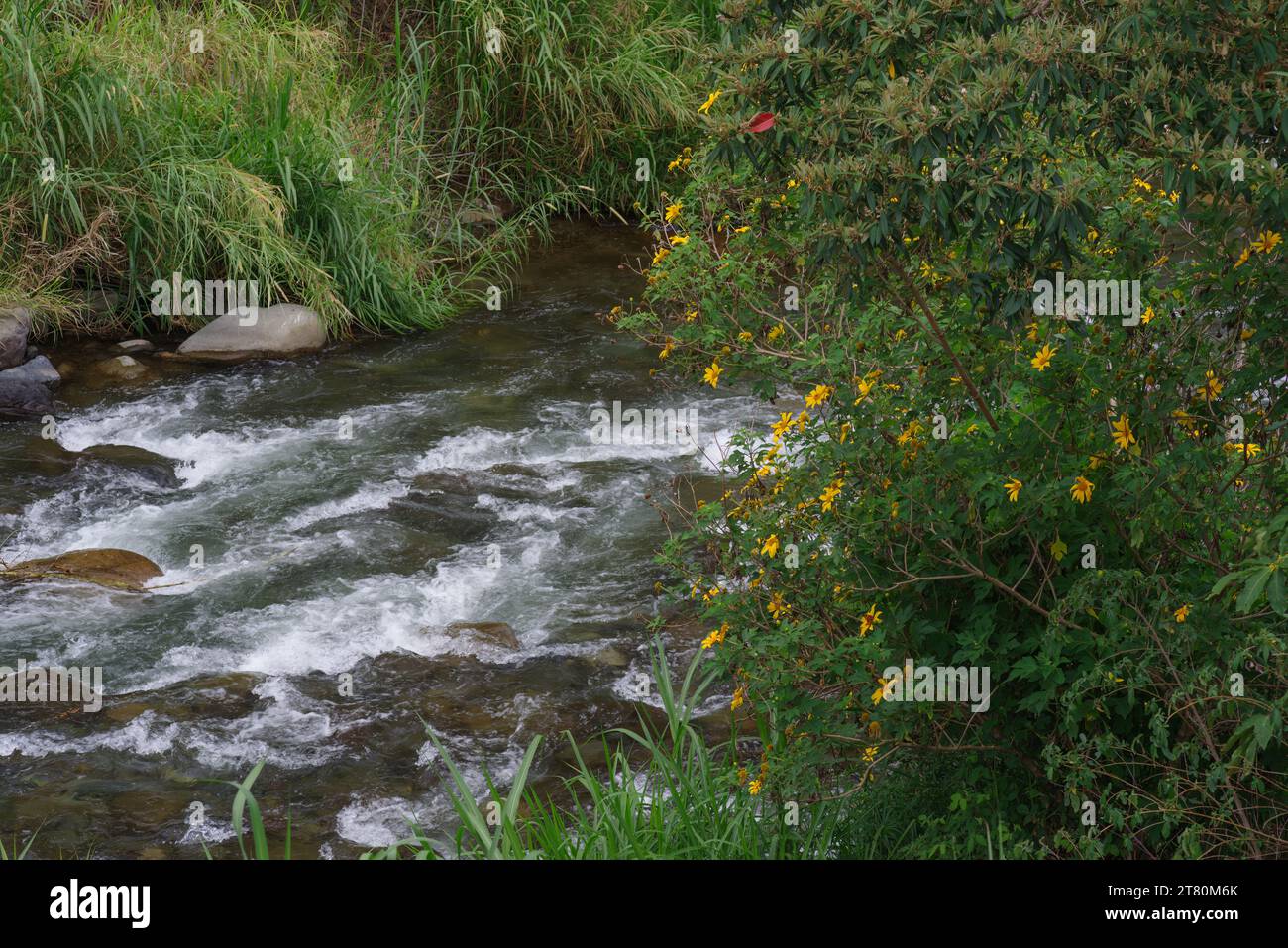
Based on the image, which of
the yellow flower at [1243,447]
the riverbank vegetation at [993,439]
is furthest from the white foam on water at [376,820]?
the yellow flower at [1243,447]

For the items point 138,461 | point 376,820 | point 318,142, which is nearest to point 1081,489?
point 376,820

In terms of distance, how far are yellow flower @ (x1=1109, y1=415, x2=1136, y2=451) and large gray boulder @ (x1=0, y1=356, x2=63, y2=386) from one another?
6774 millimetres

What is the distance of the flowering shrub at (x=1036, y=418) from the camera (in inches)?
111

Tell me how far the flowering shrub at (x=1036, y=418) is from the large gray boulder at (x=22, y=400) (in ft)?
18.6

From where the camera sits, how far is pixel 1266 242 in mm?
2846

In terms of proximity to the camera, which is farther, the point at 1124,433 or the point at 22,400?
the point at 22,400

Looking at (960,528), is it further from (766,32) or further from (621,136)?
(621,136)

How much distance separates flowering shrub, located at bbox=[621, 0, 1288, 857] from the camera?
2.82 metres

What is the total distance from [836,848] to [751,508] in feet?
3.01

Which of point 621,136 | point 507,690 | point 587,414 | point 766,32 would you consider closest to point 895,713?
point 766,32

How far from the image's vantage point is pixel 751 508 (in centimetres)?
377

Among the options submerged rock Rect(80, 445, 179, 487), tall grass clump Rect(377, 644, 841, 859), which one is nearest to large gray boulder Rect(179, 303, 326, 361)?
submerged rock Rect(80, 445, 179, 487)

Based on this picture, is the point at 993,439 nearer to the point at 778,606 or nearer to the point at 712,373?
the point at 778,606

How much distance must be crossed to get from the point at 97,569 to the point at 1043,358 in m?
4.70
